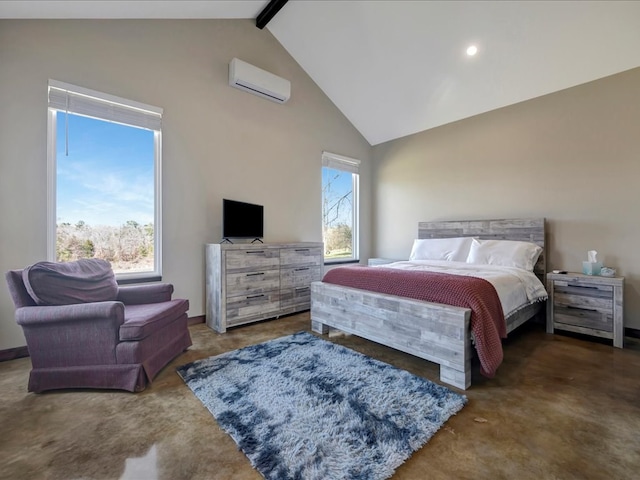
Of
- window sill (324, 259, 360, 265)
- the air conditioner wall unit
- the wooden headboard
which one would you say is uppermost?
the air conditioner wall unit

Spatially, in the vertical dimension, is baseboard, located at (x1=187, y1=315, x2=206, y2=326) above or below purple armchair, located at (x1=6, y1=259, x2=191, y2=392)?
below

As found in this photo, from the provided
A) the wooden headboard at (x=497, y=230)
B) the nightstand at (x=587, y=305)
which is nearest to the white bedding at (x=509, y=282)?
the nightstand at (x=587, y=305)

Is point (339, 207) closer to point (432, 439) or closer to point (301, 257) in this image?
point (301, 257)

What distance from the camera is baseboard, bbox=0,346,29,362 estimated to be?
2.33 meters

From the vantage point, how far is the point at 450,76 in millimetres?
3592

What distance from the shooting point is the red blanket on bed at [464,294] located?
191cm

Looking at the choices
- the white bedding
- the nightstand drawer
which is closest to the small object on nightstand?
the nightstand drawer

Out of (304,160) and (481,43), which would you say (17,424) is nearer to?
(304,160)

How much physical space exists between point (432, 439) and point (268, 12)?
4.46m

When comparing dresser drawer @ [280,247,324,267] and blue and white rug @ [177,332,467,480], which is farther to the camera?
dresser drawer @ [280,247,324,267]

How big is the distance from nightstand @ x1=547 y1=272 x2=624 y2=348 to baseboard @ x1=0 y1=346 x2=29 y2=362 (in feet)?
16.5

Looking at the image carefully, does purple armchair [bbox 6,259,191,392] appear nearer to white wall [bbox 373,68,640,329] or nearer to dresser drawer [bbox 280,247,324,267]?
dresser drawer [bbox 280,247,324,267]

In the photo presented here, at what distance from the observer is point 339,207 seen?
4957 millimetres

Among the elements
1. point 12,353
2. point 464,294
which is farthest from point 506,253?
point 12,353
